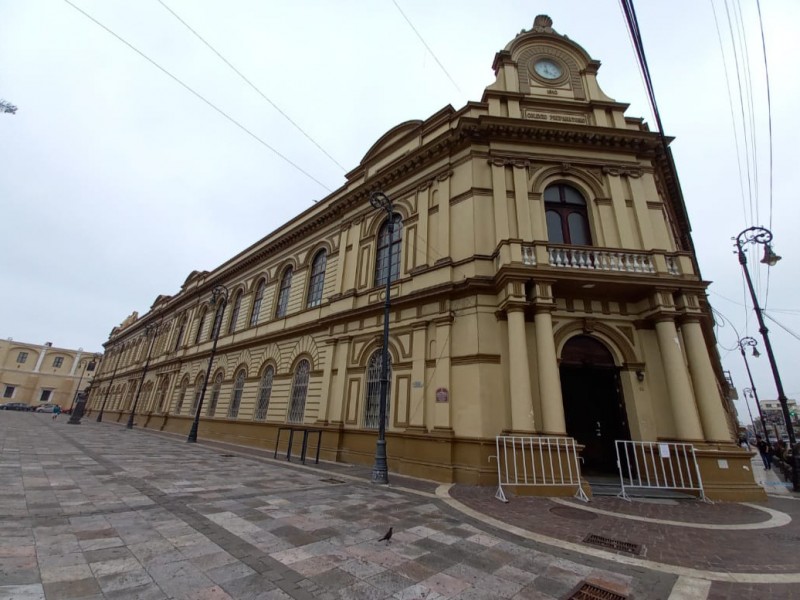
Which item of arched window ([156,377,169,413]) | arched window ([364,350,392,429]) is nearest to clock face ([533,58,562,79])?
arched window ([364,350,392,429])

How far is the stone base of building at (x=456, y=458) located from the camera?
24.4 feet

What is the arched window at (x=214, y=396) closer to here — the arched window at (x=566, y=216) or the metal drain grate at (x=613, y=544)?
the arched window at (x=566, y=216)

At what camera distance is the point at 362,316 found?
12.8 meters

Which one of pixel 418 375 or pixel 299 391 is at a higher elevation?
pixel 418 375

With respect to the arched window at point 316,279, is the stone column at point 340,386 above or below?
below

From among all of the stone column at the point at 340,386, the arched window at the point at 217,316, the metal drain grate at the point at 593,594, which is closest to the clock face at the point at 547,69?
the stone column at the point at 340,386

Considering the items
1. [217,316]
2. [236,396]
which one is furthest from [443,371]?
[217,316]

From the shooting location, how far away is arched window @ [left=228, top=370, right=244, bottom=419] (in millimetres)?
17750

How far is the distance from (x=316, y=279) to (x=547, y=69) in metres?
13.4

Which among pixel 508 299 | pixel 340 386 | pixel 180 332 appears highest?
pixel 180 332

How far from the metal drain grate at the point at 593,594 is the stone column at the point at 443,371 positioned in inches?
235

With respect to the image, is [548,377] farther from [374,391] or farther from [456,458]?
[374,391]

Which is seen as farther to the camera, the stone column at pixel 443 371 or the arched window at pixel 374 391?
the arched window at pixel 374 391

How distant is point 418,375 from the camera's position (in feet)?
34.0
